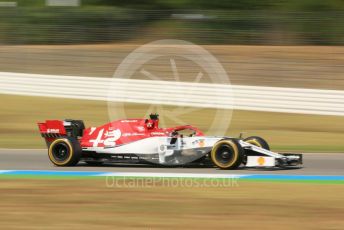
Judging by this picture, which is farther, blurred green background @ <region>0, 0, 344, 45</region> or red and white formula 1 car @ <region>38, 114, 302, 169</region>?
blurred green background @ <region>0, 0, 344, 45</region>

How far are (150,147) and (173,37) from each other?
14.3 metres

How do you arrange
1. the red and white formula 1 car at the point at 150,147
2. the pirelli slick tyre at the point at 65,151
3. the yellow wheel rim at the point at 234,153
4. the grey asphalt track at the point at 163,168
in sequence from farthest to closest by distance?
the pirelli slick tyre at the point at 65,151 → the grey asphalt track at the point at 163,168 → the red and white formula 1 car at the point at 150,147 → the yellow wheel rim at the point at 234,153

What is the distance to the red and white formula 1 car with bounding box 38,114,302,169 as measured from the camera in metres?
11.8

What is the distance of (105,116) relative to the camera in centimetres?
2058

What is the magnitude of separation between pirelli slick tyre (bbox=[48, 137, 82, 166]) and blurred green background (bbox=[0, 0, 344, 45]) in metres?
12.8

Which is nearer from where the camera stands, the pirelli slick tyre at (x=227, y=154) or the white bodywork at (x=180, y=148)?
the pirelli slick tyre at (x=227, y=154)

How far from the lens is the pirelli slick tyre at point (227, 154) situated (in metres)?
11.6

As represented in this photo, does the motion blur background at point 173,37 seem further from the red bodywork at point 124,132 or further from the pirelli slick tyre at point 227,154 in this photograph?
the pirelli slick tyre at point 227,154

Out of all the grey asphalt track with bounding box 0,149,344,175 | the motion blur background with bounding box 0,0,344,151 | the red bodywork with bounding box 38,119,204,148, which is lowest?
the grey asphalt track with bounding box 0,149,344,175

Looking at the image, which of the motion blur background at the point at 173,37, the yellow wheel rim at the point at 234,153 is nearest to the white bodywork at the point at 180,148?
the yellow wheel rim at the point at 234,153

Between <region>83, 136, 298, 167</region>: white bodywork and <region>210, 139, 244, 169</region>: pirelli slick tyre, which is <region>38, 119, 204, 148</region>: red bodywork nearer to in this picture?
<region>83, 136, 298, 167</region>: white bodywork

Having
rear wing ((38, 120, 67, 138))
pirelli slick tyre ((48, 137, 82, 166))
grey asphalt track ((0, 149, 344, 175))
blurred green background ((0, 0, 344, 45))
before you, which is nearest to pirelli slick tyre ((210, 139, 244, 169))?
grey asphalt track ((0, 149, 344, 175))

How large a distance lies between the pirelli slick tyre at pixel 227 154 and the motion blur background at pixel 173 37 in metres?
7.53

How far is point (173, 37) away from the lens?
Answer: 26.0 meters
